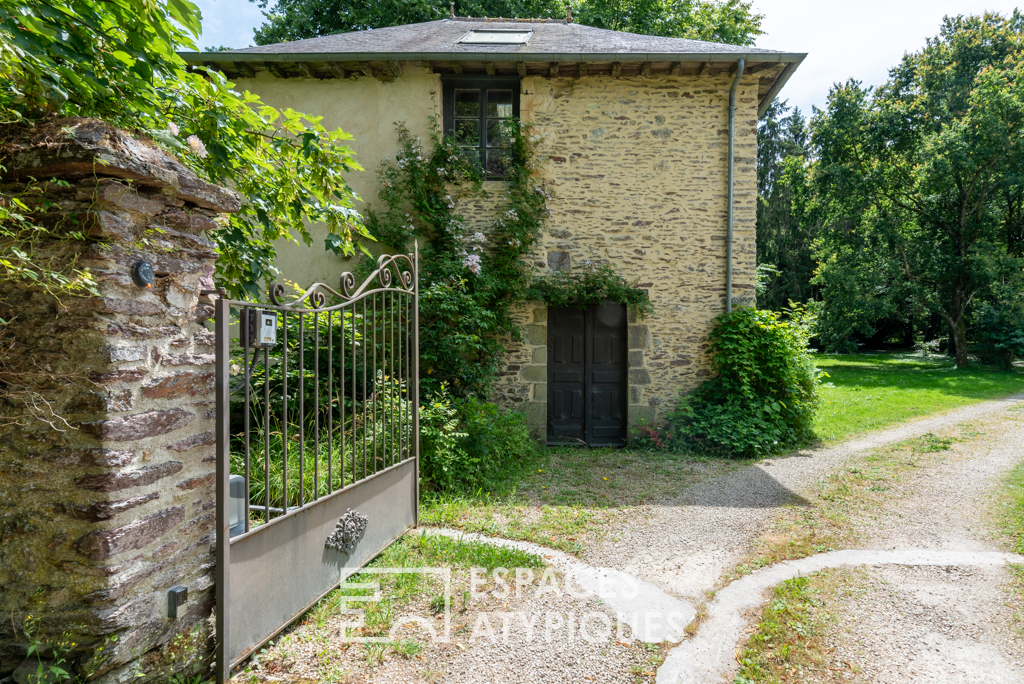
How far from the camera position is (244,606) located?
2365 mm

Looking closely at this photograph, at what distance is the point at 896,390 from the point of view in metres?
11.4

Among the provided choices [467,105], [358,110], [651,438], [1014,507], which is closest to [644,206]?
[467,105]

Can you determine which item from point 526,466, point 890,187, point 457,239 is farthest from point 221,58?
point 890,187

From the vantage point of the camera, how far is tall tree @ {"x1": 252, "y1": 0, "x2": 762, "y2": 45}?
505 inches

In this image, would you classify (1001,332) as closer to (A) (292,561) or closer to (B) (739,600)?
(B) (739,600)

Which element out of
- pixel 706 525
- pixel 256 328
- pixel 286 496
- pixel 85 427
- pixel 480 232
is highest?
pixel 480 232

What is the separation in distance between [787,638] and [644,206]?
19.0ft

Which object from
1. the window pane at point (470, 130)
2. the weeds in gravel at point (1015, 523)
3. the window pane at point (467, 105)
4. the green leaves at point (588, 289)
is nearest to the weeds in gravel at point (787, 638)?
the weeds in gravel at point (1015, 523)

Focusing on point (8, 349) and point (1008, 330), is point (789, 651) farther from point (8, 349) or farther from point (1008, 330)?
point (1008, 330)

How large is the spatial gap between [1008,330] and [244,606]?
18664 millimetres

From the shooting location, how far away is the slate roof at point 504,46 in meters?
6.78

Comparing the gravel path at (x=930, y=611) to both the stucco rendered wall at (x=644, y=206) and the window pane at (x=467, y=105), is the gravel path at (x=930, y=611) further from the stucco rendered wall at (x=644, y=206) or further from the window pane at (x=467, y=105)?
the window pane at (x=467, y=105)

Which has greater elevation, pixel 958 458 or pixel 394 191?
pixel 394 191

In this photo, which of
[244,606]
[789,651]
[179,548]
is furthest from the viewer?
[789,651]
